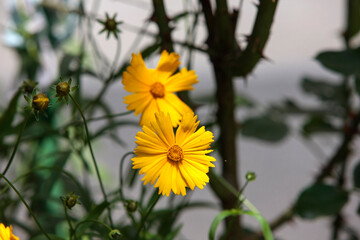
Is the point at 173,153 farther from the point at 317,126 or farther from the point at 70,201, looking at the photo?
the point at 317,126

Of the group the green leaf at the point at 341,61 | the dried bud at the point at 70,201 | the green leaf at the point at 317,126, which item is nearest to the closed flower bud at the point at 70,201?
the dried bud at the point at 70,201

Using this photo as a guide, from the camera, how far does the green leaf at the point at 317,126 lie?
0.52 metres

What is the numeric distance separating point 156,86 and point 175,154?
0.15 feet

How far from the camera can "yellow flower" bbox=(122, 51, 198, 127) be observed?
23 cm

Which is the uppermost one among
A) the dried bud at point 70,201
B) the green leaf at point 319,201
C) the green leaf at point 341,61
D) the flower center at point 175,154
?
the green leaf at point 341,61

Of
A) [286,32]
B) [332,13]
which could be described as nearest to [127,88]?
[286,32]

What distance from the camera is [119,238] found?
0.76 ft

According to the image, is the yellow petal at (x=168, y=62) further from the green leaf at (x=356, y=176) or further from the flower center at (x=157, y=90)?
the green leaf at (x=356, y=176)

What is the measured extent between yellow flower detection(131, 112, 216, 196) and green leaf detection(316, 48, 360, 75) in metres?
0.17

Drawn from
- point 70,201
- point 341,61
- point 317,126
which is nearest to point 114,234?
point 70,201

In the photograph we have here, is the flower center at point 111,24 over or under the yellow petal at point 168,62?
over

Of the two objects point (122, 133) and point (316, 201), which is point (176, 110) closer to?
point (316, 201)

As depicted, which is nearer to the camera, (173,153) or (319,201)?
(173,153)

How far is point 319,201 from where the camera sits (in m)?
0.40
